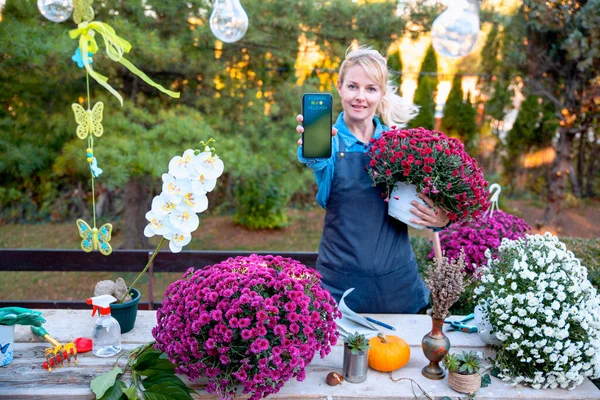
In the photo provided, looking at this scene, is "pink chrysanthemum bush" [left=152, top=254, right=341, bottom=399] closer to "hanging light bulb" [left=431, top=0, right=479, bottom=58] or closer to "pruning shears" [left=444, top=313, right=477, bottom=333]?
"pruning shears" [left=444, top=313, right=477, bottom=333]

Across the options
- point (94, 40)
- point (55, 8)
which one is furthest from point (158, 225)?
point (55, 8)

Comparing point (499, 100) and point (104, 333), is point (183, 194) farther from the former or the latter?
point (499, 100)

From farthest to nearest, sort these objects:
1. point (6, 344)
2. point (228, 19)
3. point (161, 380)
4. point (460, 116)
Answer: point (460, 116) < point (228, 19) < point (6, 344) < point (161, 380)

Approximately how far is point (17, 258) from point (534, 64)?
6558 mm

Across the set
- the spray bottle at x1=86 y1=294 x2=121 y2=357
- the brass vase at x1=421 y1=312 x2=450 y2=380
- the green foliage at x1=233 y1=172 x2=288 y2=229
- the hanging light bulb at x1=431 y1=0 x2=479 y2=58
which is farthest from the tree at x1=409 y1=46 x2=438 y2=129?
the spray bottle at x1=86 y1=294 x2=121 y2=357

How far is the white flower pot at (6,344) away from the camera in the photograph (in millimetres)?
1556

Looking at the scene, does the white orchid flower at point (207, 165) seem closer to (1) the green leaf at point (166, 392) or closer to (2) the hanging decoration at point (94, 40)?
(2) the hanging decoration at point (94, 40)

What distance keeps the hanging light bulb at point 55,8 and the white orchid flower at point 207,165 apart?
1.77 m

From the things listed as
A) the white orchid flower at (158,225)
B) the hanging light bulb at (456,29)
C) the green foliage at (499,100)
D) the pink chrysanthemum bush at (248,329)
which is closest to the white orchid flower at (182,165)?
the white orchid flower at (158,225)

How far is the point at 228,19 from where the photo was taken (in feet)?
10.2

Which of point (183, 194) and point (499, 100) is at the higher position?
point (499, 100)

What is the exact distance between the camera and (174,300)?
149 centimetres

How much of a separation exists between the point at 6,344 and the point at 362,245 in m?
1.37

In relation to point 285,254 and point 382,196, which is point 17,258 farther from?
point 382,196
